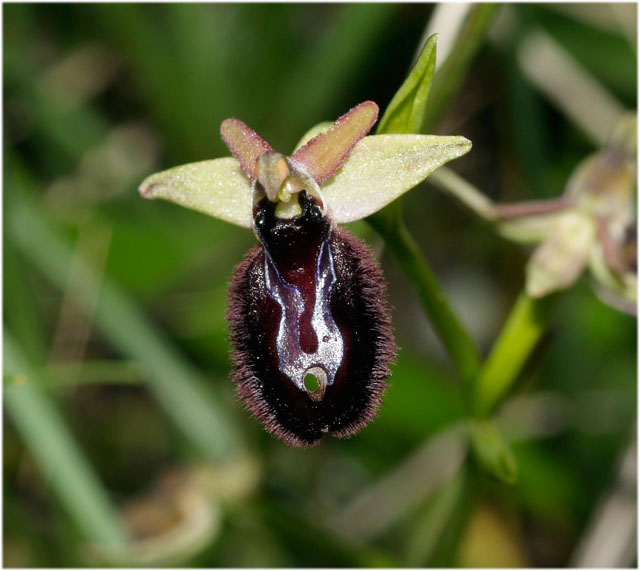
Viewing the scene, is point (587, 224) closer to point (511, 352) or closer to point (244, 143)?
point (511, 352)

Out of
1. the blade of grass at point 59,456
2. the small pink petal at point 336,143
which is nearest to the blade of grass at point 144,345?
the blade of grass at point 59,456

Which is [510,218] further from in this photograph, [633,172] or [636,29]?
[636,29]

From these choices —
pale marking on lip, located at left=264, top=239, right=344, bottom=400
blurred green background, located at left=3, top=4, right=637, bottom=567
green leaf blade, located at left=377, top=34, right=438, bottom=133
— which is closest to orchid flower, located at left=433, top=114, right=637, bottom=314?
green leaf blade, located at left=377, top=34, right=438, bottom=133

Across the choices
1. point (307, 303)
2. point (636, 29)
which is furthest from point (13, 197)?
point (636, 29)

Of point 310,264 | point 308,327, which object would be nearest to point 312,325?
point 308,327

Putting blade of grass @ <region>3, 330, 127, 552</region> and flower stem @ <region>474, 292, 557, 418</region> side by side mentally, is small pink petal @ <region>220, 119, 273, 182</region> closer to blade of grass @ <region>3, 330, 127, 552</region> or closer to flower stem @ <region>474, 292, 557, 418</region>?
flower stem @ <region>474, 292, 557, 418</region>

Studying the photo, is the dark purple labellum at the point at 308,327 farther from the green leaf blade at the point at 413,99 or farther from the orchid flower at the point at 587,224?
the orchid flower at the point at 587,224
